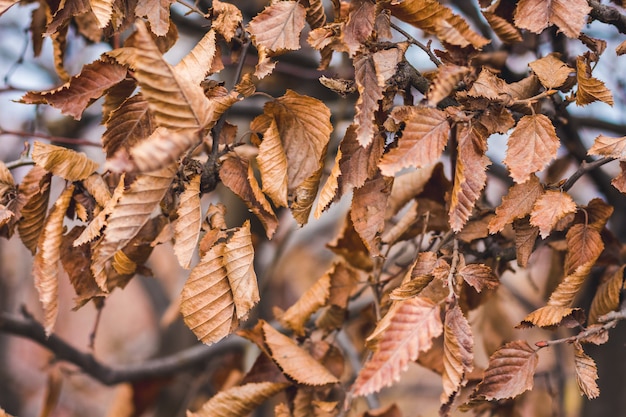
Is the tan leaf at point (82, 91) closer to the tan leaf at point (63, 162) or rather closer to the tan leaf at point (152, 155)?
the tan leaf at point (63, 162)

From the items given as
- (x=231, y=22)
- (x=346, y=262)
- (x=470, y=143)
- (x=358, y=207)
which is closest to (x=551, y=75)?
(x=470, y=143)

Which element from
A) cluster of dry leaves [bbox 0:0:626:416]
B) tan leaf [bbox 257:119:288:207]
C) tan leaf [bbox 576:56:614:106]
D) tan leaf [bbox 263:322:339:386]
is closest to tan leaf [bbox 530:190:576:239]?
cluster of dry leaves [bbox 0:0:626:416]

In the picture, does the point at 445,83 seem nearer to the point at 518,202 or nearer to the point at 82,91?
the point at 518,202

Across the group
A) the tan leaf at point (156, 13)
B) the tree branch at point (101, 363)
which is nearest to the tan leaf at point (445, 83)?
the tan leaf at point (156, 13)

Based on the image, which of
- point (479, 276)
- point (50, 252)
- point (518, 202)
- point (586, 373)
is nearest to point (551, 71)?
point (518, 202)

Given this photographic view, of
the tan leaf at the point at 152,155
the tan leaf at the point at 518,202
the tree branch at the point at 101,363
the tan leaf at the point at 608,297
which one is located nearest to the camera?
the tan leaf at the point at 152,155

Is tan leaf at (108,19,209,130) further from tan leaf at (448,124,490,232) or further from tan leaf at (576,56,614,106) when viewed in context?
tan leaf at (576,56,614,106)
